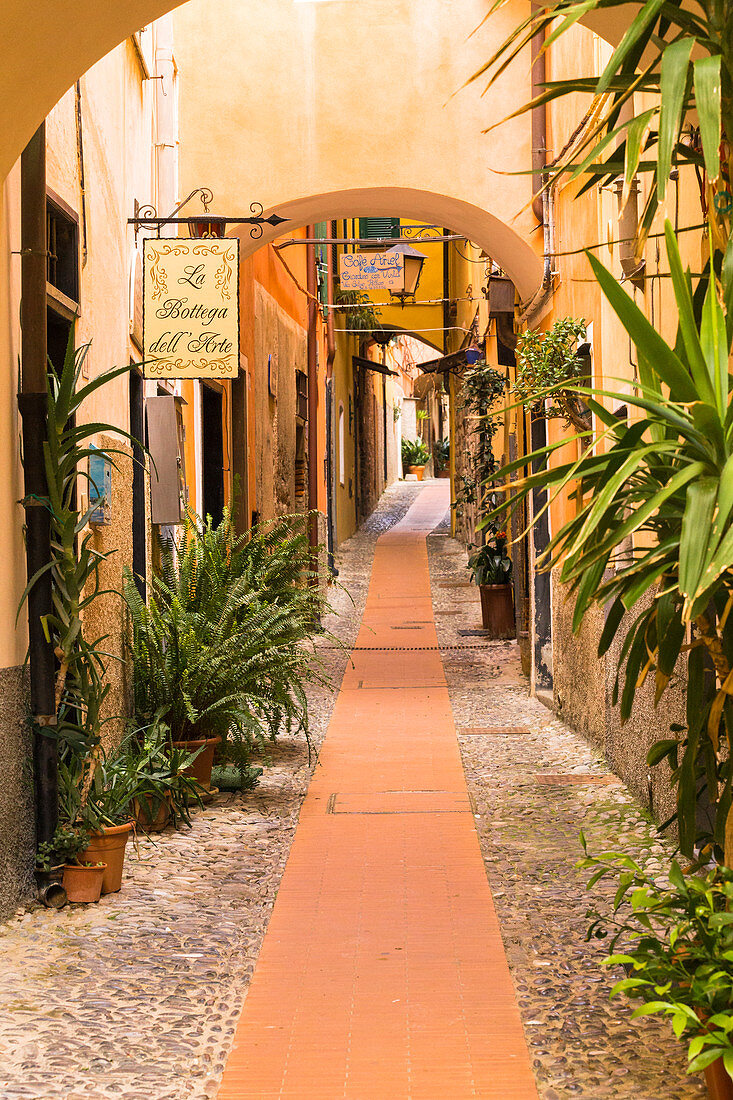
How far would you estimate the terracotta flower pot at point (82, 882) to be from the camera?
4.70 metres

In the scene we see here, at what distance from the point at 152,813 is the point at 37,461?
6.32 feet

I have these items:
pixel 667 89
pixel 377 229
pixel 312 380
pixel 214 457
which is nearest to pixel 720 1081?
pixel 667 89

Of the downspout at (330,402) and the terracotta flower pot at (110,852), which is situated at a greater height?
the downspout at (330,402)

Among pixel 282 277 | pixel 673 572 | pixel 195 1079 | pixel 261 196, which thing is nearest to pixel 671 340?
pixel 673 572

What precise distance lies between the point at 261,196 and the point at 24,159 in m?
4.58

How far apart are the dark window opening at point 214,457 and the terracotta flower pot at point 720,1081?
8.12 metres

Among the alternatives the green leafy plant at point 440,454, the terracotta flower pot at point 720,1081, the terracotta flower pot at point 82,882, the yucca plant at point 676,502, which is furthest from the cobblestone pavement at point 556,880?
the green leafy plant at point 440,454

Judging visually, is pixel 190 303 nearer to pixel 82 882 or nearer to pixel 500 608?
pixel 82 882

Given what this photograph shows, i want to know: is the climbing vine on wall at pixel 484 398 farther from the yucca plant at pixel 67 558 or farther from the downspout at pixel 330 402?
the yucca plant at pixel 67 558

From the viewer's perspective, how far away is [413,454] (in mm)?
43750

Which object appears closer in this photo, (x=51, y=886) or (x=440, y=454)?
(x=51, y=886)

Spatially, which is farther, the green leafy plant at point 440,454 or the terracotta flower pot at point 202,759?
the green leafy plant at point 440,454

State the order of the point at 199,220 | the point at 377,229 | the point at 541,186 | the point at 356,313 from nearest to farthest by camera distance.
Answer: the point at 199,220
the point at 541,186
the point at 377,229
the point at 356,313

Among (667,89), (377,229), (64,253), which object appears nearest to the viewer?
(667,89)
